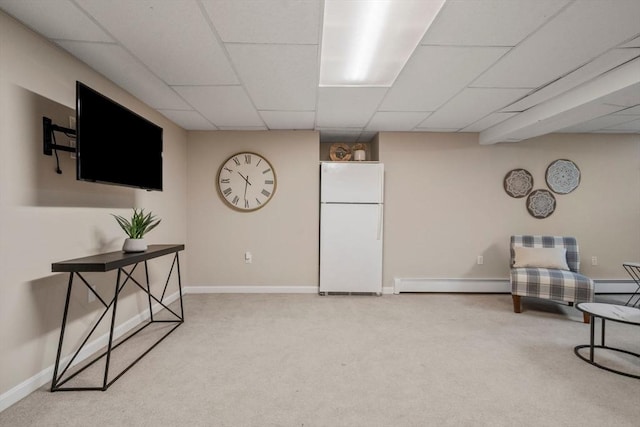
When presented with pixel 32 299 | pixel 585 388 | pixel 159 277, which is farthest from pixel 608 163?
pixel 32 299

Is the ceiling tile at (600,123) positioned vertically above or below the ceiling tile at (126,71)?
above

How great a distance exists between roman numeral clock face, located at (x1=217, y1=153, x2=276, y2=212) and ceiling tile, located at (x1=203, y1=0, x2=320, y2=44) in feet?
7.25

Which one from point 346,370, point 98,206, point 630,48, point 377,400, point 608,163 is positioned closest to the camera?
point 377,400

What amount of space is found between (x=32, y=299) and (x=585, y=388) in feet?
11.6

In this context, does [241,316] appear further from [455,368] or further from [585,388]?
[585,388]

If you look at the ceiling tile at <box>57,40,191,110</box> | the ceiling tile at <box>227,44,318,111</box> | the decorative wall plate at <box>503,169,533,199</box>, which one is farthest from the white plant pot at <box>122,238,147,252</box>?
the decorative wall plate at <box>503,169,533,199</box>

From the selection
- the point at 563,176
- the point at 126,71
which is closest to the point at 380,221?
the point at 563,176

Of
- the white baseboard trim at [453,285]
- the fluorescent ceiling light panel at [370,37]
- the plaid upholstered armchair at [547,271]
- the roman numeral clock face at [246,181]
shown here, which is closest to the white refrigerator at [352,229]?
the white baseboard trim at [453,285]

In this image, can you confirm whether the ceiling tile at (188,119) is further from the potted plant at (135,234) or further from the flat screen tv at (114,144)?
the potted plant at (135,234)

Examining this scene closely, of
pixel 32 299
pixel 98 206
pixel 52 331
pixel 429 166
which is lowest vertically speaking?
pixel 52 331

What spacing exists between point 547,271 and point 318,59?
10.9 feet

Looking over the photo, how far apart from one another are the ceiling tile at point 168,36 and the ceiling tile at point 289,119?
912 mm

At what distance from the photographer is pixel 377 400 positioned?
5.85 ft

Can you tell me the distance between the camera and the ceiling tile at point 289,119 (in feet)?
10.8
